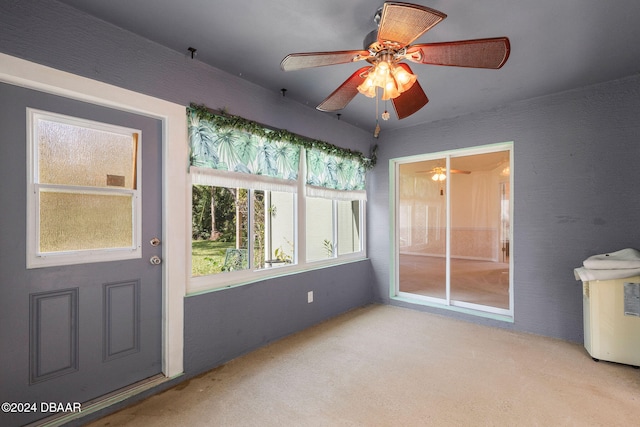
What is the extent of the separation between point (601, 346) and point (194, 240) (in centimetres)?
361

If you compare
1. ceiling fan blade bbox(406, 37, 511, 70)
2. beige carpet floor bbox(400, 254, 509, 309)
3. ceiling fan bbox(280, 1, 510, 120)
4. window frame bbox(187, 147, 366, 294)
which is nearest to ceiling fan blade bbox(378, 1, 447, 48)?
ceiling fan bbox(280, 1, 510, 120)

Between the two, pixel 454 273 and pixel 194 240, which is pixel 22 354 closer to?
pixel 194 240

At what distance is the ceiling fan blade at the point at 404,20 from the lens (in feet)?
3.82

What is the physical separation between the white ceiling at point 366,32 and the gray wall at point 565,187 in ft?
0.98

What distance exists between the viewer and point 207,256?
2604 mm

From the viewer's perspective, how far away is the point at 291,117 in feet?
10.6

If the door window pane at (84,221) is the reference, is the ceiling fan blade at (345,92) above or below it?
above

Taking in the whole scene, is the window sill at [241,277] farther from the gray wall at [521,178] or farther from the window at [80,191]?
the window at [80,191]

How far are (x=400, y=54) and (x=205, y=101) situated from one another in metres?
1.65

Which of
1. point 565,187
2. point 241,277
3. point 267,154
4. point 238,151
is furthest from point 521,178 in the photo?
point 241,277

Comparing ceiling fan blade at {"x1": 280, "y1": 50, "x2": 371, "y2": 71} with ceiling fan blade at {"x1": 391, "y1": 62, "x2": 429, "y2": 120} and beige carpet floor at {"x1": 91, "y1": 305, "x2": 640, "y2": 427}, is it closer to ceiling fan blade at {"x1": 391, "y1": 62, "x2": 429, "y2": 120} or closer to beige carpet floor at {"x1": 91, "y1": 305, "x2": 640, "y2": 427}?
ceiling fan blade at {"x1": 391, "y1": 62, "x2": 429, "y2": 120}

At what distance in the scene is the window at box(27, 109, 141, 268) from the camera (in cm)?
177

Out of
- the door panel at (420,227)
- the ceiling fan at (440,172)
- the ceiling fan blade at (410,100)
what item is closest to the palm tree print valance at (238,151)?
the ceiling fan blade at (410,100)

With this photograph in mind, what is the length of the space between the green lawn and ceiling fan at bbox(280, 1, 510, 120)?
162 cm
